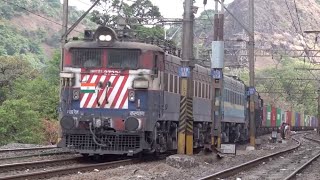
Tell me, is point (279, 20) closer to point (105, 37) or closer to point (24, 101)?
point (24, 101)

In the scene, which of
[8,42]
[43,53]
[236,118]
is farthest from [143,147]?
[43,53]

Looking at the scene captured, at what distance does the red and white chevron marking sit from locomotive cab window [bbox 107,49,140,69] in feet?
1.18

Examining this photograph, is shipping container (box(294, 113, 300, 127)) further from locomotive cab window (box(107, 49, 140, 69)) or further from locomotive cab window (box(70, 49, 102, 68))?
locomotive cab window (box(70, 49, 102, 68))

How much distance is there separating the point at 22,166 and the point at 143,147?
3546 millimetres

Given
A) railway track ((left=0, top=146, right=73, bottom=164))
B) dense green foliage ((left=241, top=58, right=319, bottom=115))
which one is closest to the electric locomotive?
railway track ((left=0, top=146, right=73, bottom=164))

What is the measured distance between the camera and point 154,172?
50.3 ft

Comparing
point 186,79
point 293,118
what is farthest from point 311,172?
point 293,118

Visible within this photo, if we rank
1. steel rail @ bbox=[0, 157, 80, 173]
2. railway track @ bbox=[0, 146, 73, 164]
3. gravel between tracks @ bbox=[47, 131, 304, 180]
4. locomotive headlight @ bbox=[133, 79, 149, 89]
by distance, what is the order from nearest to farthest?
gravel between tracks @ bbox=[47, 131, 304, 180]
steel rail @ bbox=[0, 157, 80, 173]
locomotive headlight @ bbox=[133, 79, 149, 89]
railway track @ bbox=[0, 146, 73, 164]

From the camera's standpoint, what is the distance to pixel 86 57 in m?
17.2

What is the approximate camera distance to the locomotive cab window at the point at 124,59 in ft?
55.6

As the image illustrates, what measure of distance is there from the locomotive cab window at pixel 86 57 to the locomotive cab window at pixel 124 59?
0.34m

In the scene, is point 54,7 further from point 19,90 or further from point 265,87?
point 19,90

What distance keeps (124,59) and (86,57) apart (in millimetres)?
1154

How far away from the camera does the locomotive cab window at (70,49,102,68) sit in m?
17.1
